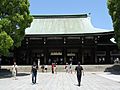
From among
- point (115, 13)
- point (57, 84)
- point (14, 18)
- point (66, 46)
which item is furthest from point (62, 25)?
point (57, 84)

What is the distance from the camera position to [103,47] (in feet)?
158

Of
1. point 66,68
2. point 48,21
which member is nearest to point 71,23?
point 48,21

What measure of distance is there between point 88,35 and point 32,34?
8.74 metres

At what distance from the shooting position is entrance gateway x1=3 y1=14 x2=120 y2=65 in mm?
46281

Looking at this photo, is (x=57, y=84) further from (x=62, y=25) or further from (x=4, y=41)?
(x=62, y=25)

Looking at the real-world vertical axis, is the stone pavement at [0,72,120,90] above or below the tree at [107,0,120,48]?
below

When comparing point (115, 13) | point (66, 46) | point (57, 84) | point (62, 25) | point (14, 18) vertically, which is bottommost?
point (57, 84)

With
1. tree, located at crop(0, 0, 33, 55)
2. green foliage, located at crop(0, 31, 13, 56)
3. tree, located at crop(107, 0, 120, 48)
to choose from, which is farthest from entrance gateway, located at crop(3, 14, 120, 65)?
green foliage, located at crop(0, 31, 13, 56)

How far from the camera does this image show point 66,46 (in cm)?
4694

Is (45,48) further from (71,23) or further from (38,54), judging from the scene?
(71,23)

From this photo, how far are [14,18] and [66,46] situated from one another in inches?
714

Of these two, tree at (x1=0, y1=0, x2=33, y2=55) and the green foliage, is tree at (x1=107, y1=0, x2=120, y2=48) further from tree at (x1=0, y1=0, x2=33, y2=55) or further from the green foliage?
the green foliage

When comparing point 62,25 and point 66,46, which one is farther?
point 62,25

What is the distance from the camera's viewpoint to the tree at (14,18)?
2947cm
